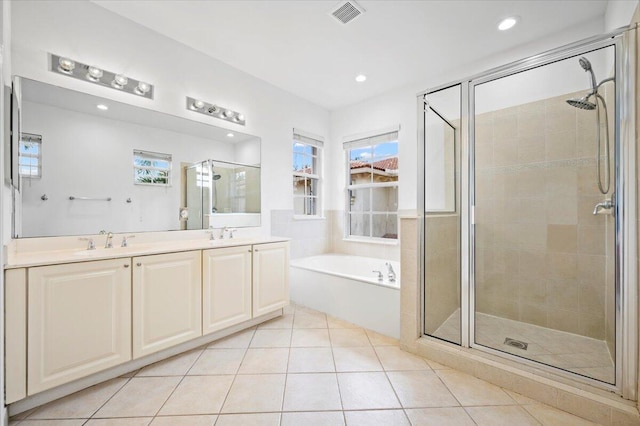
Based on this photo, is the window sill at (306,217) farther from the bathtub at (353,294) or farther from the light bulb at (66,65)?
the light bulb at (66,65)

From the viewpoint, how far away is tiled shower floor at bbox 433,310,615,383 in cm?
166

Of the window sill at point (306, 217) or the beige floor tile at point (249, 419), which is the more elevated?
the window sill at point (306, 217)

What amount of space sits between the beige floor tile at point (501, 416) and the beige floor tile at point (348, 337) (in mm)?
913

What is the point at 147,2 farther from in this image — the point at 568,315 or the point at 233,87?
the point at 568,315

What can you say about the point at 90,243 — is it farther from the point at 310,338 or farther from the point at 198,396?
the point at 310,338

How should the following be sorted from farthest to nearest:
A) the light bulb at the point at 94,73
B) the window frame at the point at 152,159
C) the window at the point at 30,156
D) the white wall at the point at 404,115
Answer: the white wall at the point at 404,115 → the window frame at the point at 152,159 → the light bulb at the point at 94,73 → the window at the point at 30,156

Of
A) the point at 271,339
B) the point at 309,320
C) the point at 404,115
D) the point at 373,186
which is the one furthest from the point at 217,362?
the point at 404,115

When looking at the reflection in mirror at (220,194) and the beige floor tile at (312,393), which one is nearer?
the beige floor tile at (312,393)

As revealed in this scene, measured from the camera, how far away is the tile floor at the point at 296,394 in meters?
1.45

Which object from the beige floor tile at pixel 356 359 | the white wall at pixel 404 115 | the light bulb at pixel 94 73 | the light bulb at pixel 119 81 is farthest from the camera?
the white wall at pixel 404 115

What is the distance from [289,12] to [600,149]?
255 cm

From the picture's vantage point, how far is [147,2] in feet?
6.95

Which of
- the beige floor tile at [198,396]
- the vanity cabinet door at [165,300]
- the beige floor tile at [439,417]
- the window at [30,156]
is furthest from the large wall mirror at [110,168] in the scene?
the beige floor tile at [439,417]

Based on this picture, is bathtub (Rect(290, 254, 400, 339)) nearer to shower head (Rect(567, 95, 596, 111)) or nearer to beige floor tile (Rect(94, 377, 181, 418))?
beige floor tile (Rect(94, 377, 181, 418))
